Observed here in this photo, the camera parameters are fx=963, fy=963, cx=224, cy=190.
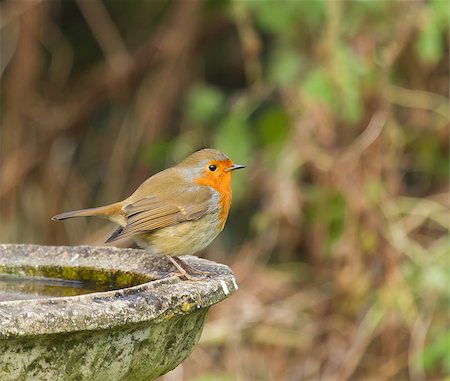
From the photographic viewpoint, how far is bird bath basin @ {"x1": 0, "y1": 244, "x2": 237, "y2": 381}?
220 centimetres

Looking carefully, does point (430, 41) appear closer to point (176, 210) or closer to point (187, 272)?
point (176, 210)

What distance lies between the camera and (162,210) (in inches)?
137

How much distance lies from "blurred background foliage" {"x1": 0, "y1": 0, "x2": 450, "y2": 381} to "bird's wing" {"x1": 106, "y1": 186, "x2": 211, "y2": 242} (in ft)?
5.12

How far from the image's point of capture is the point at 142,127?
6703 mm

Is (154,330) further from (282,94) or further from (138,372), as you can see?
(282,94)

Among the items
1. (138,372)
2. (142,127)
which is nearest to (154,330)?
(138,372)

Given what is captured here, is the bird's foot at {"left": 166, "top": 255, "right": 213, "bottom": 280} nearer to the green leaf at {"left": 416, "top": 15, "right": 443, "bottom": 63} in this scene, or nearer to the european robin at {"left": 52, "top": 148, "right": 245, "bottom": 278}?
the european robin at {"left": 52, "top": 148, "right": 245, "bottom": 278}

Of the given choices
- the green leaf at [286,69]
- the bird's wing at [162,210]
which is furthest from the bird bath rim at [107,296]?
the green leaf at [286,69]

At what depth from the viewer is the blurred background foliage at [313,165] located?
5.14 m

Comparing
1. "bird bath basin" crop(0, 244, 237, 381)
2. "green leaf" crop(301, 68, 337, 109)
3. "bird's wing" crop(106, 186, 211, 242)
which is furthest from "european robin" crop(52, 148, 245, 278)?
"green leaf" crop(301, 68, 337, 109)

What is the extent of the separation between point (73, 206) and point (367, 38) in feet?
8.71

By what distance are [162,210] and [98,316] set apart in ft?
4.13

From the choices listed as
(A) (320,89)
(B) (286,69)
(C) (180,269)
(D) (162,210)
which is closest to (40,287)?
(C) (180,269)

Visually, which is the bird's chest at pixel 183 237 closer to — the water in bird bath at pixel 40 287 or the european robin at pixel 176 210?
the european robin at pixel 176 210
